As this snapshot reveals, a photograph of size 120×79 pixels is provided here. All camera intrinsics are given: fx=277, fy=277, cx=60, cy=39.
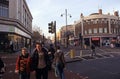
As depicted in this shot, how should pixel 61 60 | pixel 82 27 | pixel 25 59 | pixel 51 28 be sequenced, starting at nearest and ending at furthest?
pixel 25 59
pixel 61 60
pixel 51 28
pixel 82 27

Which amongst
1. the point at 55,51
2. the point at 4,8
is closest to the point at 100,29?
the point at 4,8

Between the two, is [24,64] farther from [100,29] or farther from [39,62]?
[100,29]

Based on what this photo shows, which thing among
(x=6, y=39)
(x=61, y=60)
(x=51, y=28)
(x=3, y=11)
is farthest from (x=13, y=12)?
(x=61, y=60)

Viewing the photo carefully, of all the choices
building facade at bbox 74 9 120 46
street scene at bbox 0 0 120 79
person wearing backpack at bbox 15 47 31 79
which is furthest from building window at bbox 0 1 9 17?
building facade at bbox 74 9 120 46

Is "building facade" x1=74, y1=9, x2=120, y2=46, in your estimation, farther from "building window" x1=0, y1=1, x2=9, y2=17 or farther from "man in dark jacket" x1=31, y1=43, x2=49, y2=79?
"man in dark jacket" x1=31, y1=43, x2=49, y2=79

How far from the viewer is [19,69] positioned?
29.5ft

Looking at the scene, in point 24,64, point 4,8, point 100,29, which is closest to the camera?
point 24,64

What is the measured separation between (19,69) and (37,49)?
87 cm

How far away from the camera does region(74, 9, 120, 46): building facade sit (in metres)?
89.1

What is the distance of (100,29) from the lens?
9106 cm

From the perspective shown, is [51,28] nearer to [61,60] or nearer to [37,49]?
[61,60]

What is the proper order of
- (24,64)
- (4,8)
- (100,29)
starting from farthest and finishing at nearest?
(100,29) < (4,8) < (24,64)

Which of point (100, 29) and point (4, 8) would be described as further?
point (100, 29)

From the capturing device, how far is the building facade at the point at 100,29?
3509 inches
